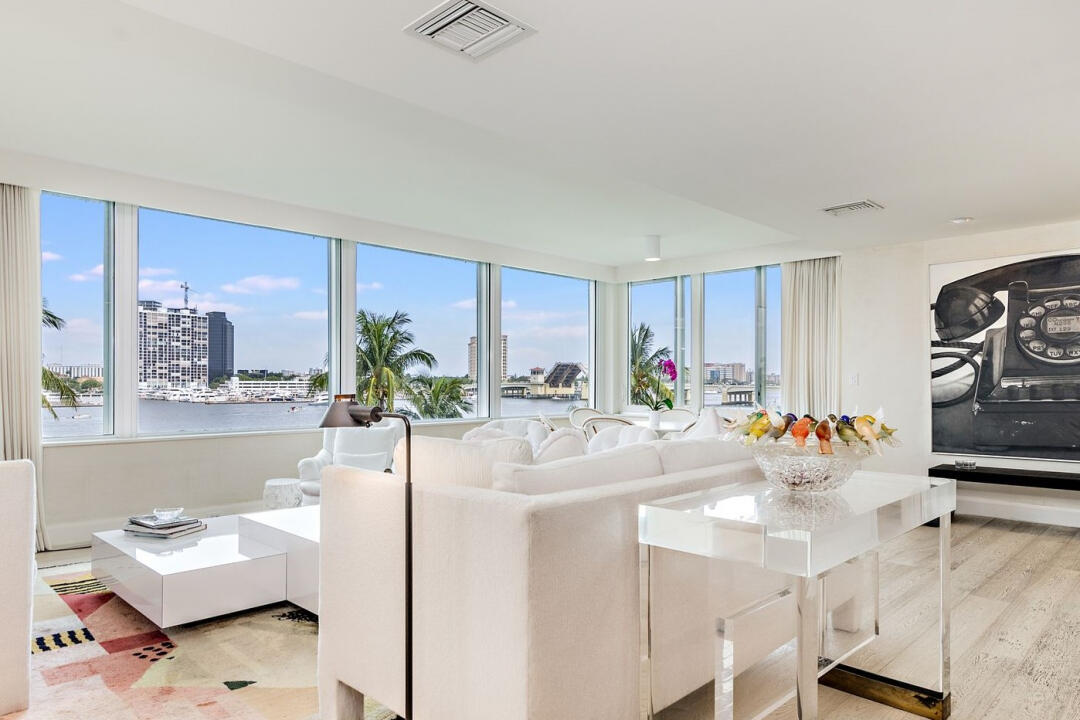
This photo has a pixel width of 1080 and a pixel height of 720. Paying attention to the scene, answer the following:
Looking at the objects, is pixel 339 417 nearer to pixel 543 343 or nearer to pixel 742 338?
pixel 543 343

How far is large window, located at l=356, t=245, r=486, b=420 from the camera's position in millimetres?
6734

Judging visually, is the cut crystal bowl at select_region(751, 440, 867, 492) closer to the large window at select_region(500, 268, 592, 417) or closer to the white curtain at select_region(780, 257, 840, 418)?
the white curtain at select_region(780, 257, 840, 418)

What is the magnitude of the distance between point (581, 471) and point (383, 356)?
5016 millimetres

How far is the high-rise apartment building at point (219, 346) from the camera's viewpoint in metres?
5.76

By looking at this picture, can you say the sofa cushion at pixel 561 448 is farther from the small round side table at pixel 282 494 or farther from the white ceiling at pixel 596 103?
the small round side table at pixel 282 494

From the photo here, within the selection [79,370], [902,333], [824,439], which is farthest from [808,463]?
[79,370]

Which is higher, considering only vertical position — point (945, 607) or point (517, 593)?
point (517, 593)

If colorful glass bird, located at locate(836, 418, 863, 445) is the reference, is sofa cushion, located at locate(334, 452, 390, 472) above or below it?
below

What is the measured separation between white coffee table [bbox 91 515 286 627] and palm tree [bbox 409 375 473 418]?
142 inches

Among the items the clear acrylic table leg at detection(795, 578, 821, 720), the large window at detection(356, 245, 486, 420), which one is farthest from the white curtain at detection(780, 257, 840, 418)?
the clear acrylic table leg at detection(795, 578, 821, 720)

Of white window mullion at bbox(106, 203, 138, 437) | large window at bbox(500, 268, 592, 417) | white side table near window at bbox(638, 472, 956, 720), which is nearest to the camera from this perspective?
white side table near window at bbox(638, 472, 956, 720)

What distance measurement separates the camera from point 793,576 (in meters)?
2.21

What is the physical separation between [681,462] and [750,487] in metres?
0.26

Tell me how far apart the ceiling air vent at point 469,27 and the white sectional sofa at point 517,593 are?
1481mm
